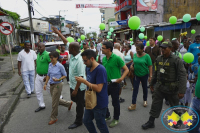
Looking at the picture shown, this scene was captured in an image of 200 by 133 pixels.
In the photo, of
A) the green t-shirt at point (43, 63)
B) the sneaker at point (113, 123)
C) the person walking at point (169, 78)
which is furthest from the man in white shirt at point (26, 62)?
Result: the person walking at point (169, 78)

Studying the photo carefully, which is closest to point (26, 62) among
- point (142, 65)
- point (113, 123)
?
point (113, 123)

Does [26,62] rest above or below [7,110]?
above

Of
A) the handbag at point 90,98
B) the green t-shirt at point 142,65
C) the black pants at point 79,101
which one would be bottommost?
the black pants at point 79,101

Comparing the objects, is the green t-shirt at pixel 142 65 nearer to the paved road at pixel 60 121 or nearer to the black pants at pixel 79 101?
the paved road at pixel 60 121

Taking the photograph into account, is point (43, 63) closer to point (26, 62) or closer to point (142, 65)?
point (26, 62)

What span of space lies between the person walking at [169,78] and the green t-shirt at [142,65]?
2.74ft

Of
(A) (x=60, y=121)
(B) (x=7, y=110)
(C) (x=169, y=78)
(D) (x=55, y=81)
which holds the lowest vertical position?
(A) (x=60, y=121)

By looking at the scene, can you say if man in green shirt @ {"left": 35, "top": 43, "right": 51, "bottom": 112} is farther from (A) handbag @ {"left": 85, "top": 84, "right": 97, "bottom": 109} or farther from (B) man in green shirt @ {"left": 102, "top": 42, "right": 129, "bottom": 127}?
(A) handbag @ {"left": 85, "top": 84, "right": 97, "bottom": 109}

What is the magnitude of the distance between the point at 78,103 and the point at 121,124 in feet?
3.61

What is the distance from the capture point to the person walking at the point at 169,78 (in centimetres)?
280

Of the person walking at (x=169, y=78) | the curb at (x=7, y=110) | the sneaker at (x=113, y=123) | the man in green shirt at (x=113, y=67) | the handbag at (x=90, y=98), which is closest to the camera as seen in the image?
the handbag at (x=90, y=98)

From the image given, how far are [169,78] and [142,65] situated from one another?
113 cm

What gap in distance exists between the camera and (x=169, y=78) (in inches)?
116

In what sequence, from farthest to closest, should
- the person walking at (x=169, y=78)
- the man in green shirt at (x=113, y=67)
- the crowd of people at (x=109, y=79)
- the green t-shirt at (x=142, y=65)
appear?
1. the green t-shirt at (x=142, y=65)
2. the man in green shirt at (x=113, y=67)
3. the person walking at (x=169, y=78)
4. the crowd of people at (x=109, y=79)
